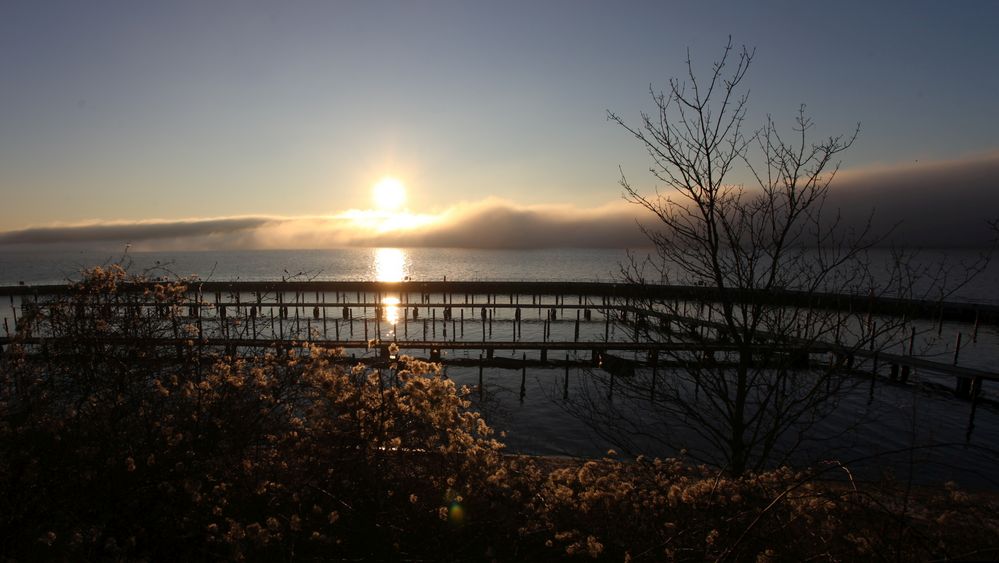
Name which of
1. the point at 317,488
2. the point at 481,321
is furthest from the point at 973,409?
the point at 481,321

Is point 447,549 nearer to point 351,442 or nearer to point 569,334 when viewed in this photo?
point 351,442

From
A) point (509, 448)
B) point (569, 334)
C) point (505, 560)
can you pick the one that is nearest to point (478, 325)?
point (569, 334)

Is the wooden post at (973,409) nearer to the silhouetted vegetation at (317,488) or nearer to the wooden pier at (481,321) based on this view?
the wooden pier at (481,321)

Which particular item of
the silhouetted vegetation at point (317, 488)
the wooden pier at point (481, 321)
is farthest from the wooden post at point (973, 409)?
the silhouetted vegetation at point (317, 488)

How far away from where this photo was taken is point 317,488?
648 centimetres

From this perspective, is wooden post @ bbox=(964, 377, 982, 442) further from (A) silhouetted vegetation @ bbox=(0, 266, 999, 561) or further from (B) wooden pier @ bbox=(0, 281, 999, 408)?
(A) silhouetted vegetation @ bbox=(0, 266, 999, 561)

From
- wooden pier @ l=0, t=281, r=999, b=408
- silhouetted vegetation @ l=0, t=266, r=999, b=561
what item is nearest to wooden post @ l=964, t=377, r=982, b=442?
wooden pier @ l=0, t=281, r=999, b=408

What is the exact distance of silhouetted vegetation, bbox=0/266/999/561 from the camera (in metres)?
5.61

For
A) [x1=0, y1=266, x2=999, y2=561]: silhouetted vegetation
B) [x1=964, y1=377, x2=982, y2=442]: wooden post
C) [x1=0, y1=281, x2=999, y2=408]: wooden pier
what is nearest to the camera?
[x1=0, y1=266, x2=999, y2=561]: silhouetted vegetation

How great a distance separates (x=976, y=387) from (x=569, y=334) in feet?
98.5

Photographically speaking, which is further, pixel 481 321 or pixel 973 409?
pixel 481 321

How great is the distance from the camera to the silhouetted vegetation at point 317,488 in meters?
5.61

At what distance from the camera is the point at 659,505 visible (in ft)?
23.1

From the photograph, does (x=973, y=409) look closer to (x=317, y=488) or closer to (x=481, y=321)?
Result: (x=317, y=488)
